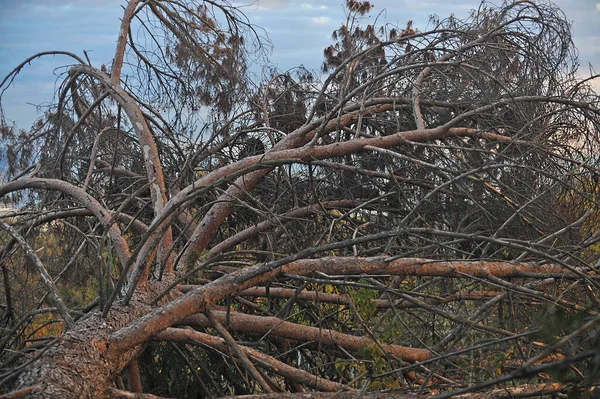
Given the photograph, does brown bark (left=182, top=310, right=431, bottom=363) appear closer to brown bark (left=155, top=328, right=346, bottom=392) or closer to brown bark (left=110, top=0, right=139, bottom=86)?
brown bark (left=155, top=328, right=346, bottom=392)

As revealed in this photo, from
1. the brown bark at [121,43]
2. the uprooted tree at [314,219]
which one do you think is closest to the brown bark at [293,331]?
the uprooted tree at [314,219]

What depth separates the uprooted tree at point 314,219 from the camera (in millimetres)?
3881

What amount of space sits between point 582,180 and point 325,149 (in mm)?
2299

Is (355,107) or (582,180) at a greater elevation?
(355,107)

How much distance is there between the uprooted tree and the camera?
3881mm

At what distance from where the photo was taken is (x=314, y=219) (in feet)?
21.6

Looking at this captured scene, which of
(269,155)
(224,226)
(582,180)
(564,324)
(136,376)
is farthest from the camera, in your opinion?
(224,226)

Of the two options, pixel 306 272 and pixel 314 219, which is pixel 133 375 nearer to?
pixel 306 272

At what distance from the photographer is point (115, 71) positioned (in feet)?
20.1

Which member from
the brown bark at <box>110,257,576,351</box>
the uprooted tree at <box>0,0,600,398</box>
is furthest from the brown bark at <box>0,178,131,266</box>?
the brown bark at <box>110,257,576,351</box>

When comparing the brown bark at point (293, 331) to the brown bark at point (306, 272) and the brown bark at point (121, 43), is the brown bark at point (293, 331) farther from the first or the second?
the brown bark at point (121, 43)

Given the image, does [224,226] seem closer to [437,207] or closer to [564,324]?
[437,207]

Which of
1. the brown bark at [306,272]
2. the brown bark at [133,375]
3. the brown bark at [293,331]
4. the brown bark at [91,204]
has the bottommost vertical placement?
the brown bark at [133,375]

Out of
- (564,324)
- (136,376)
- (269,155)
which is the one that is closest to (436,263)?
(269,155)
